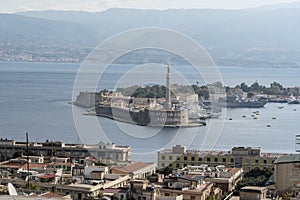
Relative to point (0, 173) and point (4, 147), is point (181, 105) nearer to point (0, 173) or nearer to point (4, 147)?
point (4, 147)

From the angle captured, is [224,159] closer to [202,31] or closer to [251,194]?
[251,194]

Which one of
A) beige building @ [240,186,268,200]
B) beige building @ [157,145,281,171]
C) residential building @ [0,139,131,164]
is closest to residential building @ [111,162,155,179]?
beige building @ [157,145,281,171]

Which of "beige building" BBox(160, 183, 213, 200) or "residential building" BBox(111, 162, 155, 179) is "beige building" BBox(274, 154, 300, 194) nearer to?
"beige building" BBox(160, 183, 213, 200)

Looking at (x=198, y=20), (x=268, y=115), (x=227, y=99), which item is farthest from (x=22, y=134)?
(x=198, y=20)

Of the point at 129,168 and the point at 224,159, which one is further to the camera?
the point at 224,159

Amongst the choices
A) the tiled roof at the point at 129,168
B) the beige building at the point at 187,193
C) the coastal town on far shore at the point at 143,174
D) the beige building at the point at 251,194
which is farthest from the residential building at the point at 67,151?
the beige building at the point at 251,194

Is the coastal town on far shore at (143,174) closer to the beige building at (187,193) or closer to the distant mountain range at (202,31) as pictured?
the beige building at (187,193)

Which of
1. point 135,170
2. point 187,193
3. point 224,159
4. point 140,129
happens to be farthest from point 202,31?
point 187,193
